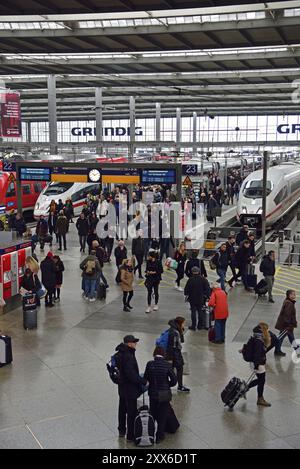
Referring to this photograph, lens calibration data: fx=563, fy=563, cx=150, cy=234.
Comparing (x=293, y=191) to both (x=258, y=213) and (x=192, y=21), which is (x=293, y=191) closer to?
(x=258, y=213)

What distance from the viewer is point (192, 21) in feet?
69.9

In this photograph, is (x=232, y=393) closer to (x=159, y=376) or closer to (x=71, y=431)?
(x=159, y=376)

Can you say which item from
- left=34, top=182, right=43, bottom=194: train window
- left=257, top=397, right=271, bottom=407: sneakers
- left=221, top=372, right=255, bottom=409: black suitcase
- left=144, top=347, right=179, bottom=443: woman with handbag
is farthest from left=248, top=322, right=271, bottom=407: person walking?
left=34, top=182, right=43, bottom=194: train window

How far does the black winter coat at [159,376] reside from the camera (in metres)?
7.16

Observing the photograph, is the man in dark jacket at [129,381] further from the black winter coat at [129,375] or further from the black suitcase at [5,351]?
the black suitcase at [5,351]

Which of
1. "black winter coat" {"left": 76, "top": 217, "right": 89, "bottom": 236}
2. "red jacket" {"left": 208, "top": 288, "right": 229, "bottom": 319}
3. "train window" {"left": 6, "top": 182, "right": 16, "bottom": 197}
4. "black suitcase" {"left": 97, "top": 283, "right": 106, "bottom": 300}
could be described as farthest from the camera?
"train window" {"left": 6, "top": 182, "right": 16, "bottom": 197}

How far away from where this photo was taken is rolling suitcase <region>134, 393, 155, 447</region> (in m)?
7.23

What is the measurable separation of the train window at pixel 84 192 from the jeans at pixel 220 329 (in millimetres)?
20927

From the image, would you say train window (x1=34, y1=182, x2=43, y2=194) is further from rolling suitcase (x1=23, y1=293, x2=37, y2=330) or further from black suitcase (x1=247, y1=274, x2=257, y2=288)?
rolling suitcase (x1=23, y1=293, x2=37, y2=330)

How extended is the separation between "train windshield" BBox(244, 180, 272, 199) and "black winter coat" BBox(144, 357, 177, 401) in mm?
21632

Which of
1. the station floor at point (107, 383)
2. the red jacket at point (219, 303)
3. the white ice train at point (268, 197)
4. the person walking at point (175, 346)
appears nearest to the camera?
the station floor at point (107, 383)

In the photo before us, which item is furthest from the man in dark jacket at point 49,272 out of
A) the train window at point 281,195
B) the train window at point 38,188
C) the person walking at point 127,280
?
the train window at point 38,188
